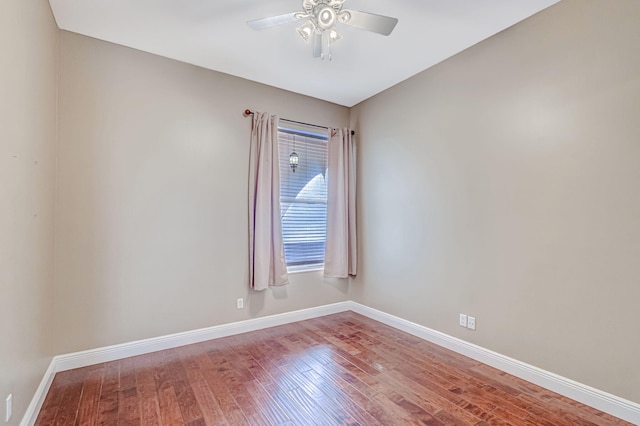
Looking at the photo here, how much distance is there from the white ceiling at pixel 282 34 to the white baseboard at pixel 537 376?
9.20ft

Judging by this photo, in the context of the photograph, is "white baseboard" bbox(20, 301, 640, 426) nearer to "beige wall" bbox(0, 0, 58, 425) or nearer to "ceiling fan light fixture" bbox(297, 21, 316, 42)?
"beige wall" bbox(0, 0, 58, 425)

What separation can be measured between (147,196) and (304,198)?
6.02 ft

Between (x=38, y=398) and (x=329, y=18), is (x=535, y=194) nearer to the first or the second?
(x=329, y=18)

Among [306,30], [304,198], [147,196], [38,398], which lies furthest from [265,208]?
[38,398]

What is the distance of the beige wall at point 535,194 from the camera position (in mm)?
1995

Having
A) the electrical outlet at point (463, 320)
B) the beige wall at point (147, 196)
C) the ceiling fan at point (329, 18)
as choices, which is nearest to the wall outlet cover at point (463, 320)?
the electrical outlet at point (463, 320)

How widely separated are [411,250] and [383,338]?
1.01 meters

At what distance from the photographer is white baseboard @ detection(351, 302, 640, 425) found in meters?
1.96

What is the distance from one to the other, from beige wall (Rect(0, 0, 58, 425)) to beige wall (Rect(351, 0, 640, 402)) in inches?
128

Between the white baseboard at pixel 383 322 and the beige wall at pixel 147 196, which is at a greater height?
the beige wall at pixel 147 196

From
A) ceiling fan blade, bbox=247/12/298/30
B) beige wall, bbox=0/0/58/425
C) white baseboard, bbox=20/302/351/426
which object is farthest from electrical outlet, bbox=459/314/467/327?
beige wall, bbox=0/0/58/425

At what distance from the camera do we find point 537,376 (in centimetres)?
235

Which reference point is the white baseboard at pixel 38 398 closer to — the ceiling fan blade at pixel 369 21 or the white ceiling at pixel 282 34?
the white ceiling at pixel 282 34

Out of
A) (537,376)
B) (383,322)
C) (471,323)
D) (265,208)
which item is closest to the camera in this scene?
(537,376)
